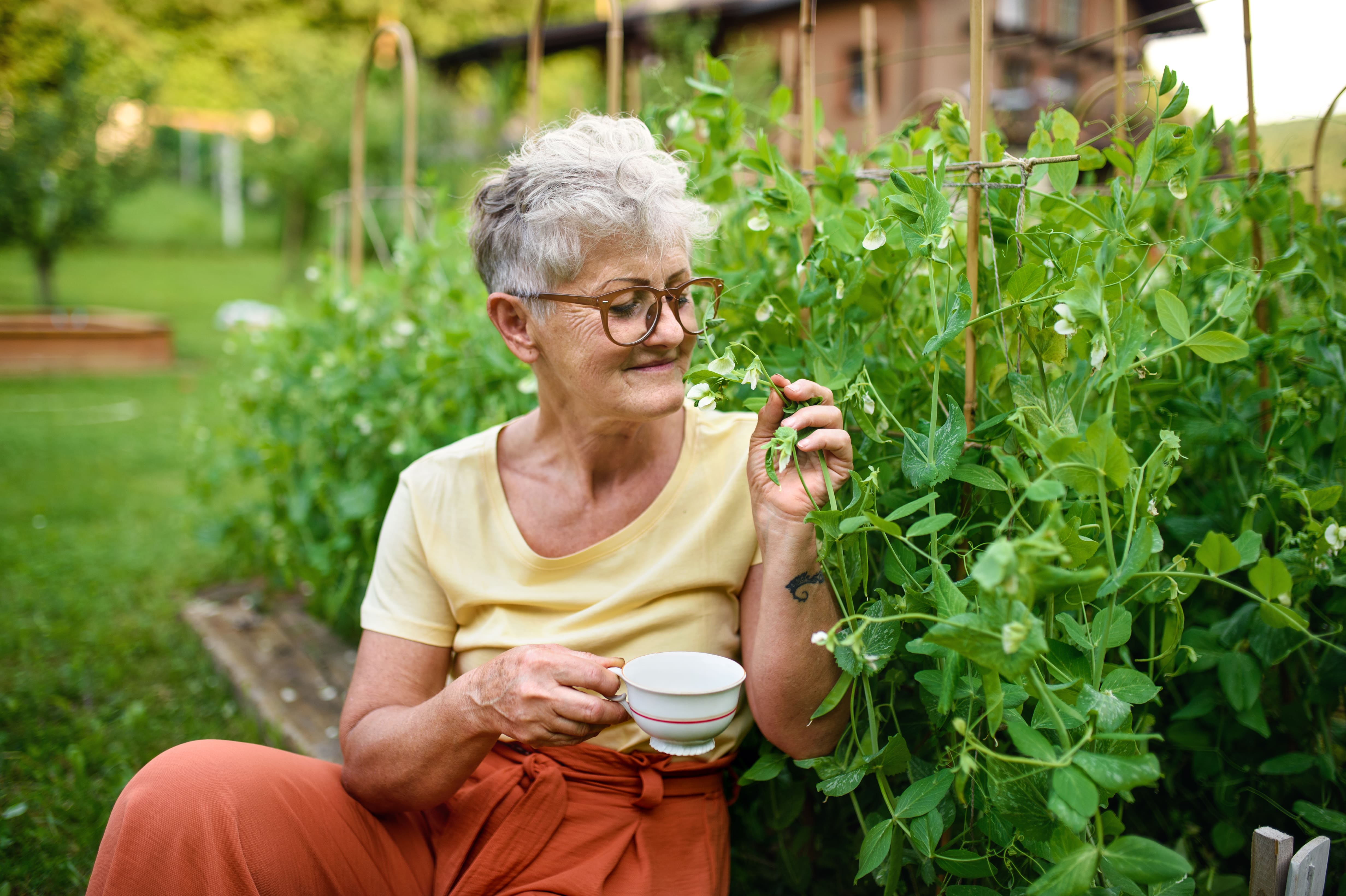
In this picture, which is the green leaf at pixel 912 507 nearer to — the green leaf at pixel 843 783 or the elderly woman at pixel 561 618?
the elderly woman at pixel 561 618

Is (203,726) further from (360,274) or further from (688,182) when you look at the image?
(688,182)

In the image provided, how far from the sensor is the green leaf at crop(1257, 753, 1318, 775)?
1.52 metres

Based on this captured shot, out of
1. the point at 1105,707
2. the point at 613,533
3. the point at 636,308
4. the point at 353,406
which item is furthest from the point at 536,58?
the point at 1105,707

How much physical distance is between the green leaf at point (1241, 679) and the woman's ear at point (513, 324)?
1279 millimetres

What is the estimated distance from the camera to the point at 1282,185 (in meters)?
1.75

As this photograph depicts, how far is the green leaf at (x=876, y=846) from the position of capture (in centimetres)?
115

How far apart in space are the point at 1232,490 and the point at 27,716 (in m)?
3.21

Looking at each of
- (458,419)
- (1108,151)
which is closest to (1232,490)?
(1108,151)

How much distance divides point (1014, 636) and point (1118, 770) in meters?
0.19

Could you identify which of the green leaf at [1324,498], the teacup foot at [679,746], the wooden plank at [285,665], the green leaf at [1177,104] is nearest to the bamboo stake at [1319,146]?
the green leaf at [1324,498]

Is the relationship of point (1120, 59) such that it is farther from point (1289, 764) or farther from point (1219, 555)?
point (1289, 764)

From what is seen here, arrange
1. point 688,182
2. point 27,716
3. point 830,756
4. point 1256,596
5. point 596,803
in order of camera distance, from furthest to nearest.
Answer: point 27,716
point 688,182
point 596,803
point 830,756
point 1256,596

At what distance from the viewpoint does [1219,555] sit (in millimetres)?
1137

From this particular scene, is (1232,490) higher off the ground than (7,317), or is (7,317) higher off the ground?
(7,317)
